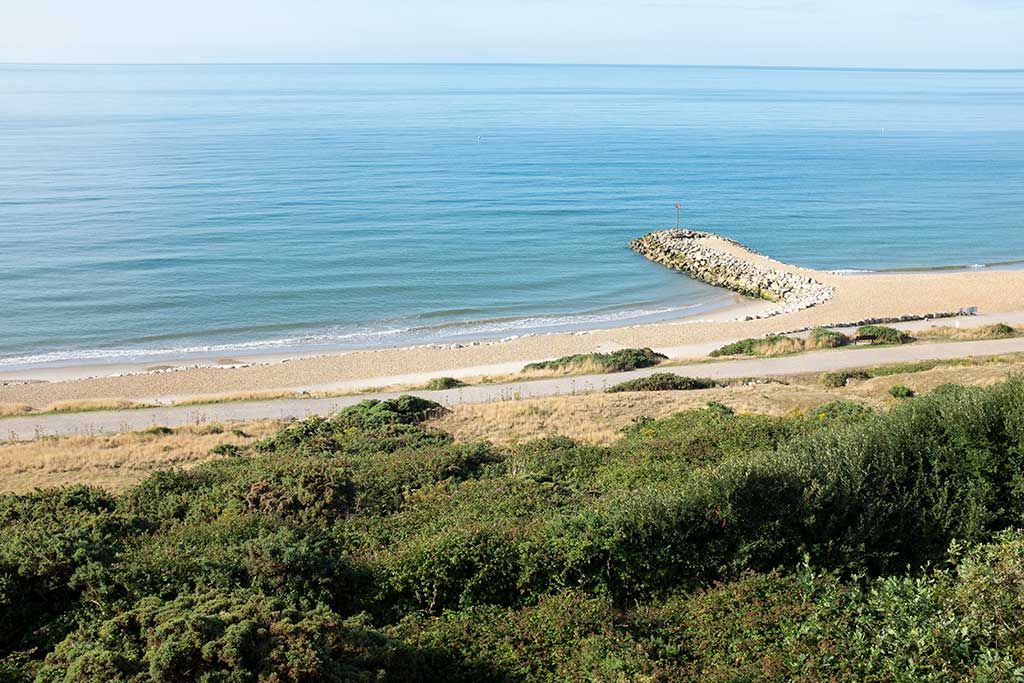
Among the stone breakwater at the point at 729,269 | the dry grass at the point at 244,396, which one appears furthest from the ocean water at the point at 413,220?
the dry grass at the point at 244,396

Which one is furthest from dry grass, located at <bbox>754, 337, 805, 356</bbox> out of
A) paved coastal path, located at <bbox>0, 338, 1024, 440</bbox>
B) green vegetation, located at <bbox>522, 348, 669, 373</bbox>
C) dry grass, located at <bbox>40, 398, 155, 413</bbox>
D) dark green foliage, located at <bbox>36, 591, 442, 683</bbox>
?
dark green foliage, located at <bbox>36, 591, 442, 683</bbox>

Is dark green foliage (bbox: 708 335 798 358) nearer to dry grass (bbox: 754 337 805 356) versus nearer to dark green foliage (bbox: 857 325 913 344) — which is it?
dry grass (bbox: 754 337 805 356)

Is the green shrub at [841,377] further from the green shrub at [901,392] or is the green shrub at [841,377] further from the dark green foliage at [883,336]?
the dark green foliage at [883,336]

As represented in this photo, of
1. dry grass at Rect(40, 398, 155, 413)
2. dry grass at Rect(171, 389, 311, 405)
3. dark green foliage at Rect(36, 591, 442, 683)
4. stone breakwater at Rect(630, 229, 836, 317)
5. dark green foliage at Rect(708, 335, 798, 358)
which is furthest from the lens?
stone breakwater at Rect(630, 229, 836, 317)

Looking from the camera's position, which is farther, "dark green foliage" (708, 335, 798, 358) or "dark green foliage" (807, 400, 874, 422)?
"dark green foliage" (708, 335, 798, 358)

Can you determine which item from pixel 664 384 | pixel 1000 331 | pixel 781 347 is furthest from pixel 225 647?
pixel 1000 331

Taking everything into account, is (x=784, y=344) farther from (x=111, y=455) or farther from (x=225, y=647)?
(x=225, y=647)
